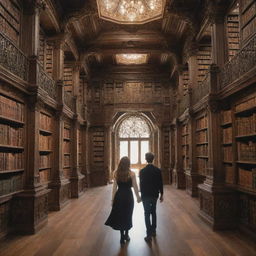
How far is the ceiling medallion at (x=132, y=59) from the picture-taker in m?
11.6

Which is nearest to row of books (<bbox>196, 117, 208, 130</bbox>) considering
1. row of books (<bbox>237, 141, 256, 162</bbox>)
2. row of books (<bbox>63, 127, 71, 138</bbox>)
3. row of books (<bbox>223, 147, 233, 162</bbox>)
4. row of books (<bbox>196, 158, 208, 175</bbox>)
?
row of books (<bbox>196, 158, 208, 175</bbox>)

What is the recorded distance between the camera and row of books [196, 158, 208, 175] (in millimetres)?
7778

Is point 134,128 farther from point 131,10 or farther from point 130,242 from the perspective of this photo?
point 130,242

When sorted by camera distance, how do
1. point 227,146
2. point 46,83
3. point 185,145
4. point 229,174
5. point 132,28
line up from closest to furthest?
point 229,174 → point 227,146 → point 46,83 → point 132,28 → point 185,145

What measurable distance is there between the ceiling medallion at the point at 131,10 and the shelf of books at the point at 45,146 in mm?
3176

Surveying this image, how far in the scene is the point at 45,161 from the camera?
6.81 m

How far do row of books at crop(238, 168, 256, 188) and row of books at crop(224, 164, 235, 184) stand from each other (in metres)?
0.22

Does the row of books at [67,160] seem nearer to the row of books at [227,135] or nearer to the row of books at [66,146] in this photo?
the row of books at [66,146]

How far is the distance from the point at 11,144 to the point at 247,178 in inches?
162

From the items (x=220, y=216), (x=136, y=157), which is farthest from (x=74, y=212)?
(x=136, y=157)

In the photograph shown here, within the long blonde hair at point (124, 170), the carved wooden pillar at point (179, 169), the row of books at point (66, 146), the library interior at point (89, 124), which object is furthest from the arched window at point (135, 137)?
the long blonde hair at point (124, 170)

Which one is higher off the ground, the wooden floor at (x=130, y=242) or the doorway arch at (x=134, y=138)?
the doorway arch at (x=134, y=138)

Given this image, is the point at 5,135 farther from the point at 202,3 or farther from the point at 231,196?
the point at 202,3

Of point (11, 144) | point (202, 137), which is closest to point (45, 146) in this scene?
point (11, 144)
